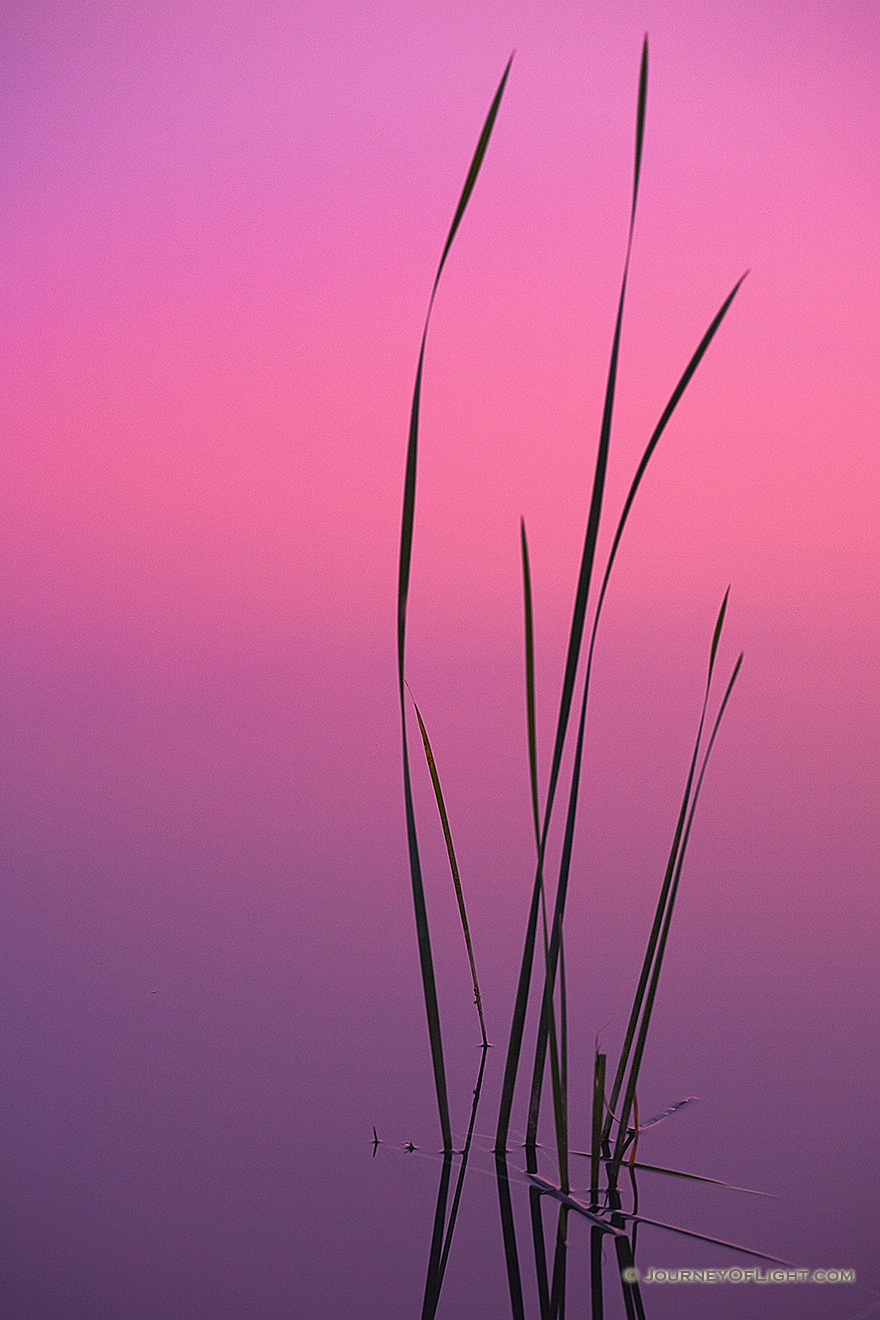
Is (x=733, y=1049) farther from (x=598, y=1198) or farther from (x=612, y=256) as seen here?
(x=612, y=256)

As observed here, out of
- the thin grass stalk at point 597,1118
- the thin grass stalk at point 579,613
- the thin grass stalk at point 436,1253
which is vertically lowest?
the thin grass stalk at point 436,1253

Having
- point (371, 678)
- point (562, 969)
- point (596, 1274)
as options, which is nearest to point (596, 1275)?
point (596, 1274)

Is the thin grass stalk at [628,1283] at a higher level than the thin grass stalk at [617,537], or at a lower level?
lower

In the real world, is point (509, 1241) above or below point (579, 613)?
below

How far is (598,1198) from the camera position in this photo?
650 mm

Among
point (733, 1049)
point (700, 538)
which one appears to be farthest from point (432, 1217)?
point (700, 538)

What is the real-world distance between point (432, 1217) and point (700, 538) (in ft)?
7.19

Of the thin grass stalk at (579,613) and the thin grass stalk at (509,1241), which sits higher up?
the thin grass stalk at (579,613)

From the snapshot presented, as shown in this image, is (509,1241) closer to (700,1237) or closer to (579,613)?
(700,1237)

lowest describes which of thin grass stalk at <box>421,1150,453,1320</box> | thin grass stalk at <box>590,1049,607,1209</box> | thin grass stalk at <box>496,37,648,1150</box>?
thin grass stalk at <box>421,1150,453,1320</box>

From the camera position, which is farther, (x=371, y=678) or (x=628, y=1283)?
(x=371, y=678)

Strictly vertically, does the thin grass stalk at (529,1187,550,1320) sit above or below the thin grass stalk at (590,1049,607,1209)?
below

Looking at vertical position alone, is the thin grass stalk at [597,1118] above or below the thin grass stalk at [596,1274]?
above

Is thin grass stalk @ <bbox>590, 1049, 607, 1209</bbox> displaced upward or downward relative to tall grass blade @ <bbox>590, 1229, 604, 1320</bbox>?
upward
